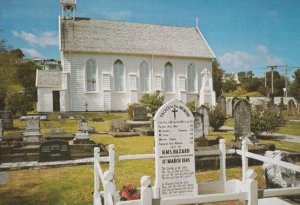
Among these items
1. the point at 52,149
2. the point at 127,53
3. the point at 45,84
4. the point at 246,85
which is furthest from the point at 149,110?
the point at 246,85

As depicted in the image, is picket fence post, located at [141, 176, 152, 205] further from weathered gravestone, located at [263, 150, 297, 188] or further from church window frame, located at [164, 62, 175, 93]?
church window frame, located at [164, 62, 175, 93]

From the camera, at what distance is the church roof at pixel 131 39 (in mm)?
35750

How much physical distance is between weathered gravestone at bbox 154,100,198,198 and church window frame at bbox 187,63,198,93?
118ft

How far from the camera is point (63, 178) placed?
31.7 feet

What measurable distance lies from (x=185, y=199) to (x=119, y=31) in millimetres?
37322

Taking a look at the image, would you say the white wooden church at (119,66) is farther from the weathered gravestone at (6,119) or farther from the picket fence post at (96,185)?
the picket fence post at (96,185)

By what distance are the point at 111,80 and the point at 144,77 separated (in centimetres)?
441

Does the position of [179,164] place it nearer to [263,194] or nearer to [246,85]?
[263,194]

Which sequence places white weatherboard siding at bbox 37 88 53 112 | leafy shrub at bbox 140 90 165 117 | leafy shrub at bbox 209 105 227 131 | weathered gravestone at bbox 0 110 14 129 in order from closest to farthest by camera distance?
leafy shrub at bbox 209 105 227 131 → weathered gravestone at bbox 0 110 14 129 → leafy shrub at bbox 140 90 165 117 → white weatherboard siding at bbox 37 88 53 112

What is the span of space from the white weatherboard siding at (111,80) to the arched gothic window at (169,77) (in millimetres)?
387

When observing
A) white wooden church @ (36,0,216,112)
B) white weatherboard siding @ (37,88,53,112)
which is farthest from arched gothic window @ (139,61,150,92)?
white weatherboard siding @ (37,88,53,112)

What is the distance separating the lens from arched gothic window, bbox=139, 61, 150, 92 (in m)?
39.0

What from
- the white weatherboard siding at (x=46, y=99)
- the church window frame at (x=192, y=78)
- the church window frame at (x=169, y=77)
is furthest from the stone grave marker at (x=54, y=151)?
the church window frame at (x=192, y=78)

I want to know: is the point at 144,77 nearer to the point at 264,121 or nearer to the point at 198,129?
the point at 264,121
